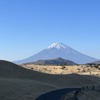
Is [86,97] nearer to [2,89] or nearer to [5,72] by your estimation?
[2,89]

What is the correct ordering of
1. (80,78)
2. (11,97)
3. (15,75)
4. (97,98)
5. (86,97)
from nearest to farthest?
(11,97)
(86,97)
(97,98)
(15,75)
(80,78)

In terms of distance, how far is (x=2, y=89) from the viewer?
2028 inches

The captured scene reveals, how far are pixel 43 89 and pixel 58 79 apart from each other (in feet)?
71.1

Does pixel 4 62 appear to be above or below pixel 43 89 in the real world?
above

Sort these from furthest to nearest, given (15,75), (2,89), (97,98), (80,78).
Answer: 1. (80,78)
2. (15,75)
3. (97,98)
4. (2,89)

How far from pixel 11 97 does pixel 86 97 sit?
13306 mm

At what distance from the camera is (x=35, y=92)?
5303 centimetres

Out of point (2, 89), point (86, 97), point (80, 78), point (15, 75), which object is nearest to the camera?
point (2, 89)

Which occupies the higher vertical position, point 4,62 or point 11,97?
point 4,62

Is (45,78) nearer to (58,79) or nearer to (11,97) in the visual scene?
(58,79)

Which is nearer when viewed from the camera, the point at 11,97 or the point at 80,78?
the point at 11,97

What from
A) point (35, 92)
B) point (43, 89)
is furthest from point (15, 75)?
point (35, 92)

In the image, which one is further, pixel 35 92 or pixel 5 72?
pixel 5 72

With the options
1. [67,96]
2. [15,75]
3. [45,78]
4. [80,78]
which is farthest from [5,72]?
[67,96]
